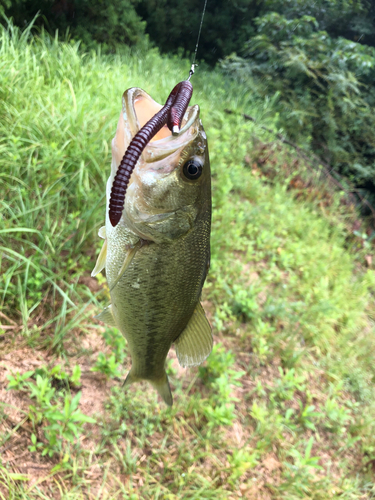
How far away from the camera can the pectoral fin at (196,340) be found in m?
1.10

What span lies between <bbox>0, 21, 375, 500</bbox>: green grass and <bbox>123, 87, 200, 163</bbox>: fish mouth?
150cm

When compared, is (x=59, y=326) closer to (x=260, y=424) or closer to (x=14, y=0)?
(x=260, y=424)

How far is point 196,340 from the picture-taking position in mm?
1124

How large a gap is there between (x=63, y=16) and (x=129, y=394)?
6.06 m

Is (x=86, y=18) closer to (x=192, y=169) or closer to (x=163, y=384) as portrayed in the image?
(x=192, y=169)

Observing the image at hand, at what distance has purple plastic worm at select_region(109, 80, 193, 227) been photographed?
623 millimetres

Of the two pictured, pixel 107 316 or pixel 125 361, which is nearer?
pixel 107 316

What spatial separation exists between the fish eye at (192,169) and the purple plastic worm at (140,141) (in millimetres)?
99

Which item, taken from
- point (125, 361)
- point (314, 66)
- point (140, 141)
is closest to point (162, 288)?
point (140, 141)

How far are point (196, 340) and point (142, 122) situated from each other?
76 centimetres

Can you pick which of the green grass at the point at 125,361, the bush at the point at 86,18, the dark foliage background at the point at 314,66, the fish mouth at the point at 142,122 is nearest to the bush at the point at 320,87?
the dark foliage background at the point at 314,66

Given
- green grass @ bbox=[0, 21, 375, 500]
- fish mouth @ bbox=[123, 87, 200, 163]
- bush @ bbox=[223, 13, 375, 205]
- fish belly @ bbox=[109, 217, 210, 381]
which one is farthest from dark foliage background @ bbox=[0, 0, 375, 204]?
fish belly @ bbox=[109, 217, 210, 381]

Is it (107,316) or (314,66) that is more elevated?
(314,66)

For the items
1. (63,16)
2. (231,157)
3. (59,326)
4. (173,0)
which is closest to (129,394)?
(59,326)
